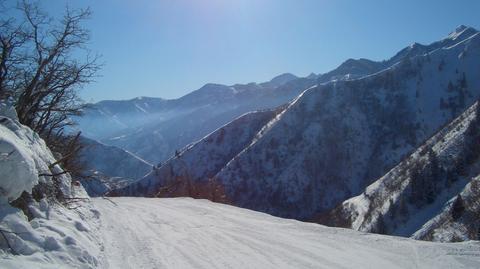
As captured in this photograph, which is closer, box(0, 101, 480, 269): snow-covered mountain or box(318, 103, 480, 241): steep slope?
box(0, 101, 480, 269): snow-covered mountain

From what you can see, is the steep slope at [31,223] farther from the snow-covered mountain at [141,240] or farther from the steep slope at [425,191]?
the steep slope at [425,191]

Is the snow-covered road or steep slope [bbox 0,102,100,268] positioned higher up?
steep slope [bbox 0,102,100,268]

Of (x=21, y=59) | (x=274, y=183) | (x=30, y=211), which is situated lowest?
(x=274, y=183)

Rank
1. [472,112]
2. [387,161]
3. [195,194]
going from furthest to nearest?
1. [387,161]
2. [472,112]
3. [195,194]

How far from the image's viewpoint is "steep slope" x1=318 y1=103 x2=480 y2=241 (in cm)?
9619

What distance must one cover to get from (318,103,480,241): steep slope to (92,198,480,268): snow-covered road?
251 ft

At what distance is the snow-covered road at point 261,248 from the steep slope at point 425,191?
251 ft

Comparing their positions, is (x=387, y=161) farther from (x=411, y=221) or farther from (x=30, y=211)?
(x=30, y=211)

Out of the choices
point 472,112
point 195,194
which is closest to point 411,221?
point 472,112

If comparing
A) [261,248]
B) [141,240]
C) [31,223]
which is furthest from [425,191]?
[31,223]

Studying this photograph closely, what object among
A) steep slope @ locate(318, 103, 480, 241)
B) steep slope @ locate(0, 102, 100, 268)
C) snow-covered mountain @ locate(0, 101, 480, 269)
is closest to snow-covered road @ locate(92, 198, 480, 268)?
snow-covered mountain @ locate(0, 101, 480, 269)

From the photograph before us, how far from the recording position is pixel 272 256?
32.6 ft

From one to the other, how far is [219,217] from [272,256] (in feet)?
20.5

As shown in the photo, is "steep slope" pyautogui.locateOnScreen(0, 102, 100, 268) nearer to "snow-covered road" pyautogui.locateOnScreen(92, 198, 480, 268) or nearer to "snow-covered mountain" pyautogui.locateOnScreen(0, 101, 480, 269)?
"snow-covered mountain" pyautogui.locateOnScreen(0, 101, 480, 269)
